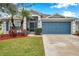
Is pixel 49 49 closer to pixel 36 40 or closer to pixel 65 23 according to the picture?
pixel 36 40

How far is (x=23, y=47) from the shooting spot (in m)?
6.02

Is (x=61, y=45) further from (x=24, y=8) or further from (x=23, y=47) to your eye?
(x=24, y=8)

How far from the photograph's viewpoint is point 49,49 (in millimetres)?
6027

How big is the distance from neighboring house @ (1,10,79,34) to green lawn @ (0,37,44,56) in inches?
9.8

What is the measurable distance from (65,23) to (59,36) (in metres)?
0.35

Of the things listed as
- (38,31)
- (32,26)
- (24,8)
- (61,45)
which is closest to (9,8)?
(24,8)

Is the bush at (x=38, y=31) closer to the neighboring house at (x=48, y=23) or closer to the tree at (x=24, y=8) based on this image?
the neighboring house at (x=48, y=23)

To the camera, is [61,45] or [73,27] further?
[73,27]

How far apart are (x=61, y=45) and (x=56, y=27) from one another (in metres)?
0.49

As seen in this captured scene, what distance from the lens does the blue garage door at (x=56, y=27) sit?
620 centimetres

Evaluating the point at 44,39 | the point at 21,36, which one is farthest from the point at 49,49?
the point at 21,36

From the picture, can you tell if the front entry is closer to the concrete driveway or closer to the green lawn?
the green lawn

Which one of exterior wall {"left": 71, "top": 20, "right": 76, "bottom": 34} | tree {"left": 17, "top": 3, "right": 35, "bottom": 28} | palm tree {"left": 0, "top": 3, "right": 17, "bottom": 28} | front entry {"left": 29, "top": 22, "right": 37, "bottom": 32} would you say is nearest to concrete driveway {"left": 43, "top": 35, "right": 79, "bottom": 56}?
exterior wall {"left": 71, "top": 20, "right": 76, "bottom": 34}

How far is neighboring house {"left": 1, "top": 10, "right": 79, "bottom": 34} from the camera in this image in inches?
240
